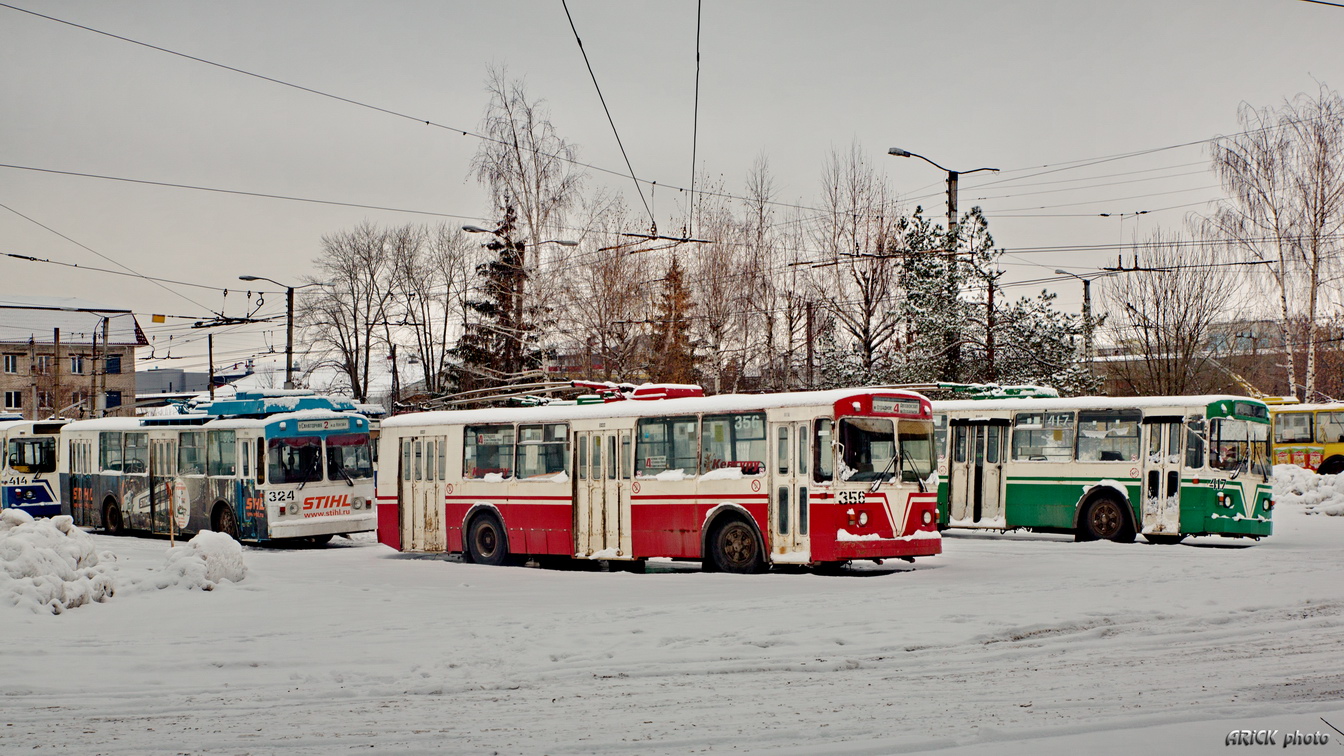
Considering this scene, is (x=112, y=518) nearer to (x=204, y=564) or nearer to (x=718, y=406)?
(x=204, y=564)

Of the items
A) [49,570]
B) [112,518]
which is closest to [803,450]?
[49,570]

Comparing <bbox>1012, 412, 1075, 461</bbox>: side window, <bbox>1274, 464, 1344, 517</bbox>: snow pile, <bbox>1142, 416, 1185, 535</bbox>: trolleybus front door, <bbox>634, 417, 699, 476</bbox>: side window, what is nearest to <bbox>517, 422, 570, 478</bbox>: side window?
<bbox>634, 417, 699, 476</bbox>: side window

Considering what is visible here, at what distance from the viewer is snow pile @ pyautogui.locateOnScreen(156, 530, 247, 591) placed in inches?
617

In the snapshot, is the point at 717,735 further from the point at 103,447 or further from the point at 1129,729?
the point at 103,447

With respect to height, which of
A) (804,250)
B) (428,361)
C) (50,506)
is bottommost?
(50,506)

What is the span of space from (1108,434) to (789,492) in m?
8.35

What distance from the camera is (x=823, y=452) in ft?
58.1

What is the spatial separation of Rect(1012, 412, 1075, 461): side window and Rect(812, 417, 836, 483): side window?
806 centimetres

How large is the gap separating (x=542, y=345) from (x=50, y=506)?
15822 mm

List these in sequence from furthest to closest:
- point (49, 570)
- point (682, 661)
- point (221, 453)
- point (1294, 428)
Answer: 1. point (1294, 428)
2. point (221, 453)
3. point (49, 570)
4. point (682, 661)

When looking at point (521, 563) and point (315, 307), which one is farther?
point (315, 307)

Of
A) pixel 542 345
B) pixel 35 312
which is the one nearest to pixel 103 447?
pixel 542 345

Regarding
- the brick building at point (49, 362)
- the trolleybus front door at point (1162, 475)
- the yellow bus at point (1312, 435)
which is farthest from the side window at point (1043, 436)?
the brick building at point (49, 362)

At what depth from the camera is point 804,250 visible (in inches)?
1909
